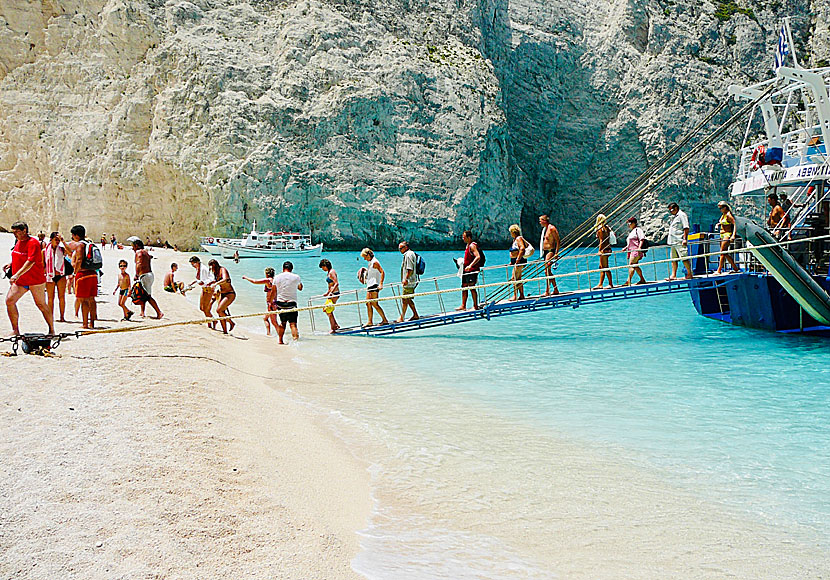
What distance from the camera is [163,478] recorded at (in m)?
4.37

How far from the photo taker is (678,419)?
313 inches

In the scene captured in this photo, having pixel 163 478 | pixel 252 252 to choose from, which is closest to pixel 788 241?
pixel 163 478

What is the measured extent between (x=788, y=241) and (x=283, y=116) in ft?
163

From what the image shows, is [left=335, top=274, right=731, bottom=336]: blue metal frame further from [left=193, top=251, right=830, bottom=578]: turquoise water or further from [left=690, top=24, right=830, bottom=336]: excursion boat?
[left=690, top=24, right=830, bottom=336]: excursion boat

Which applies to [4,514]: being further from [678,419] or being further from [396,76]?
[396,76]

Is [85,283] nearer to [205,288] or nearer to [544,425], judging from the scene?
[205,288]

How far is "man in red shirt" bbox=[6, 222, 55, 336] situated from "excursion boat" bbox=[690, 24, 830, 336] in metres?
12.4

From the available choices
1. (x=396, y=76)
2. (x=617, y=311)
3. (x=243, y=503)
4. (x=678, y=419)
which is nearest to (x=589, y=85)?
(x=396, y=76)

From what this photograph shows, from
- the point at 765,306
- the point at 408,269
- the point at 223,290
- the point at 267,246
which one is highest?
the point at 267,246

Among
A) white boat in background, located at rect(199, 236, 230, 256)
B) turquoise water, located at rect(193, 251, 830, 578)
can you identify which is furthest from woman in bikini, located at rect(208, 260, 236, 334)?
white boat in background, located at rect(199, 236, 230, 256)

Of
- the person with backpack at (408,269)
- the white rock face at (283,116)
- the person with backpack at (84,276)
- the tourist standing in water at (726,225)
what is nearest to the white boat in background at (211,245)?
the white rock face at (283,116)

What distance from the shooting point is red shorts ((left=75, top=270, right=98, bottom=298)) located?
10844mm

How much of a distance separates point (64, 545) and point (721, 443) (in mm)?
6466

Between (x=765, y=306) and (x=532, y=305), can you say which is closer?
(x=532, y=305)
